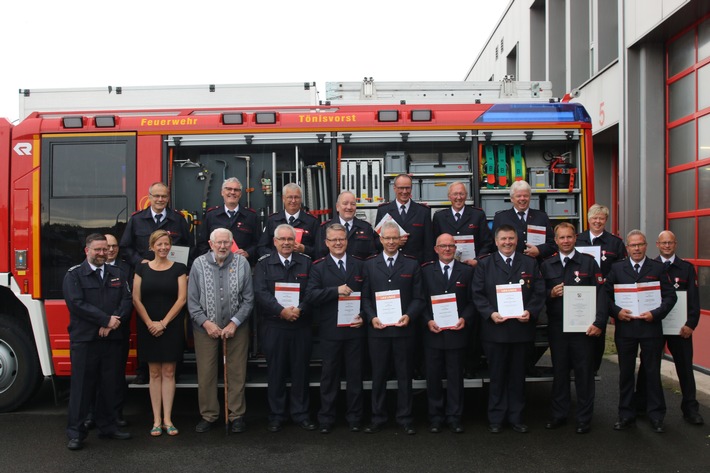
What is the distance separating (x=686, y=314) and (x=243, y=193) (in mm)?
4489

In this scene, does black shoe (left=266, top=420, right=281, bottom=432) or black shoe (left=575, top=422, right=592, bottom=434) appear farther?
black shoe (left=266, top=420, right=281, bottom=432)

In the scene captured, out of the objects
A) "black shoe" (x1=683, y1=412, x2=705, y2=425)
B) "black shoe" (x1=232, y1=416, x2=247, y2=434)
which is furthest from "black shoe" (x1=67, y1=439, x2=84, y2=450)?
"black shoe" (x1=683, y1=412, x2=705, y2=425)

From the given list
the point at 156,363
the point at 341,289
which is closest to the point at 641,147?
the point at 341,289

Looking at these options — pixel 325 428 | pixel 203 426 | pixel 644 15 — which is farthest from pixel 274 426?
pixel 644 15

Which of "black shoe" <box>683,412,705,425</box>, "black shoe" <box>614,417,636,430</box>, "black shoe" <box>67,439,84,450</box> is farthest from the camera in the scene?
"black shoe" <box>683,412,705,425</box>

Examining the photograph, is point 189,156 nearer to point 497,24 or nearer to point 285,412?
point 285,412

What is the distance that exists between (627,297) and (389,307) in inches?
85.4

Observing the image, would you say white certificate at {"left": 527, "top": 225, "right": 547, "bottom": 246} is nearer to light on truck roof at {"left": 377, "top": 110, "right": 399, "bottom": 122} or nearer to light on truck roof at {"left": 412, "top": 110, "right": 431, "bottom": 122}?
light on truck roof at {"left": 412, "top": 110, "right": 431, "bottom": 122}

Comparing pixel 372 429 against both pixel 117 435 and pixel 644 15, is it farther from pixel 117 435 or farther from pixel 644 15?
pixel 644 15

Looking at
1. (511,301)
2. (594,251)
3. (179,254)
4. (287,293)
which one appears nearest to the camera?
(511,301)

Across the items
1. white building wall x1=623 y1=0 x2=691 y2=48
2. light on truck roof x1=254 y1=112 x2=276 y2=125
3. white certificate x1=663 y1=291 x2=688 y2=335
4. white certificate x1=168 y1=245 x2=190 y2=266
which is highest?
white building wall x1=623 y1=0 x2=691 y2=48

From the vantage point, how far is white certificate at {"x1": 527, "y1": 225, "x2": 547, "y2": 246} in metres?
6.42

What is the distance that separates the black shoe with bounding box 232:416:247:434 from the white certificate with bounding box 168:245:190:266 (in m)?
1.58

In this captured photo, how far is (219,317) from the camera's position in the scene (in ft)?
19.6
